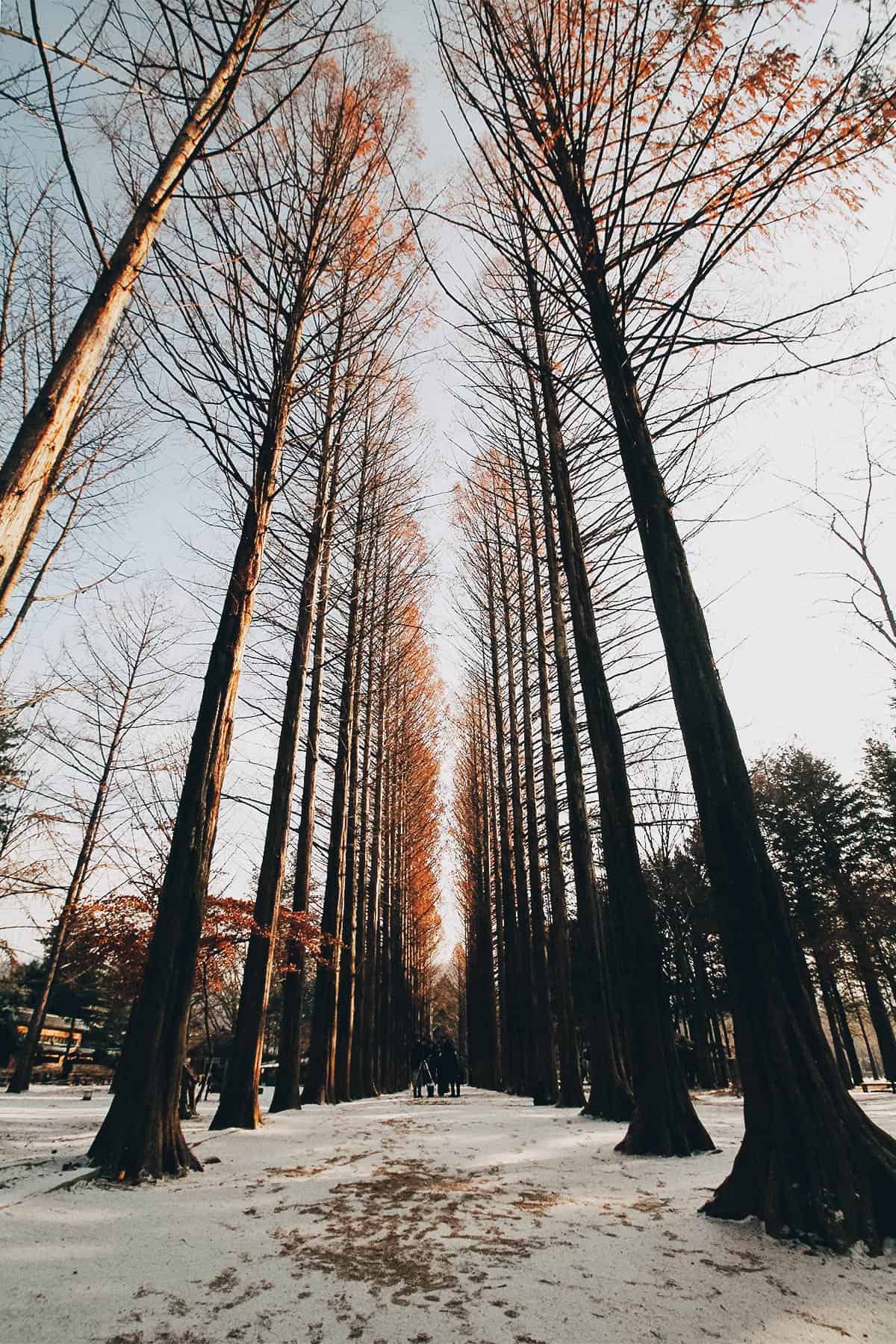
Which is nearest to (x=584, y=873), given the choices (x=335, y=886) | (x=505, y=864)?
(x=335, y=886)

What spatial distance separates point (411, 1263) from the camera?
195 centimetres

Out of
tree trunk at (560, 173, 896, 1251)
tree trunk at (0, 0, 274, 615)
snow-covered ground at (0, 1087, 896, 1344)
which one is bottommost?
snow-covered ground at (0, 1087, 896, 1344)

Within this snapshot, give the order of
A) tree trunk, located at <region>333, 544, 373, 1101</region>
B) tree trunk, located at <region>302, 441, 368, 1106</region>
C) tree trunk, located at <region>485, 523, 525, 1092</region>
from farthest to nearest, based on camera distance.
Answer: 1. tree trunk, located at <region>485, 523, 525, 1092</region>
2. tree trunk, located at <region>333, 544, 373, 1101</region>
3. tree trunk, located at <region>302, 441, 368, 1106</region>

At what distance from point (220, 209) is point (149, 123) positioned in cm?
105

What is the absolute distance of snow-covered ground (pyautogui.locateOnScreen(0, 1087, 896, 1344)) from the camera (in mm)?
1538

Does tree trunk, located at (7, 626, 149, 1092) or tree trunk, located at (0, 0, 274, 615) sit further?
tree trunk, located at (7, 626, 149, 1092)

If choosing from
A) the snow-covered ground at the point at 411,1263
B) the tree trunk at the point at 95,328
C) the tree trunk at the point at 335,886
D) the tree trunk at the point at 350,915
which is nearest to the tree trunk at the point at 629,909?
the snow-covered ground at the point at 411,1263

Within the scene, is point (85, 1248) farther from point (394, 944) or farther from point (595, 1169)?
point (394, 944)

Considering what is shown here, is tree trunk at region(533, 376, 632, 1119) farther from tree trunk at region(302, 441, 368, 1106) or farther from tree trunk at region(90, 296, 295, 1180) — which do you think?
tree trunk at region(302, 441, 368, 1106)

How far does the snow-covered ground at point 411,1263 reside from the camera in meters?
1.54

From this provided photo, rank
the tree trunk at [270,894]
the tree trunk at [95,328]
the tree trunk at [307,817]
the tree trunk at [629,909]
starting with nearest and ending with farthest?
the tree trunk at [95,328], the tree trunk at [629,909], the tree trunk at [270,894], the tree trunk at [307,817]

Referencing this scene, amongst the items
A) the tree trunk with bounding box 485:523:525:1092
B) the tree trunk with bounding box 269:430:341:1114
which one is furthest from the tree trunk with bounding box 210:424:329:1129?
the tree trunk with bounding box 485:523:525:1092

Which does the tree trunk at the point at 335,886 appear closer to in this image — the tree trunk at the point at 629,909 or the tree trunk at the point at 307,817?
the tree trunk at the point at 307,817

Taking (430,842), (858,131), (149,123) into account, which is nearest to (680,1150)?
(858,131)
